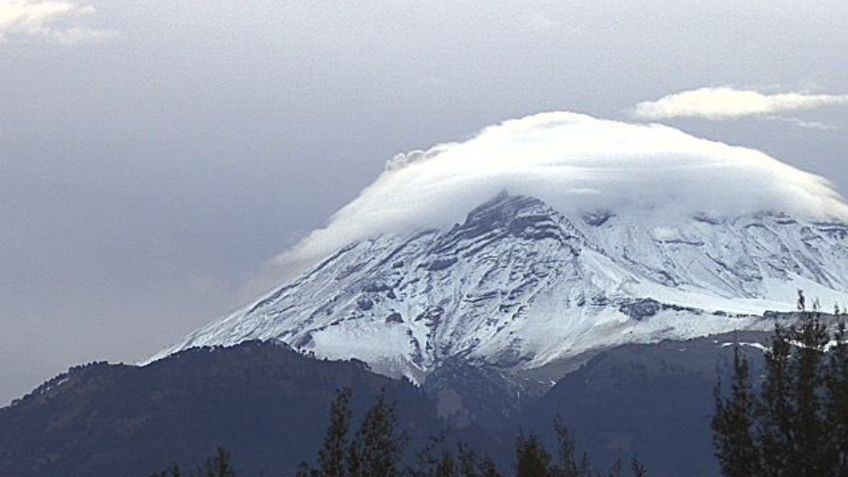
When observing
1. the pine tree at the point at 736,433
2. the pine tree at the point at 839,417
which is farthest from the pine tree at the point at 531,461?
the pine tree at the point at 839,417

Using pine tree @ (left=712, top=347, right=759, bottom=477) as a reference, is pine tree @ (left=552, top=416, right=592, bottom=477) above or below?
below

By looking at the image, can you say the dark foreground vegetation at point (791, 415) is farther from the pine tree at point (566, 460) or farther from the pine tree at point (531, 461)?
the pine tree at point (566, 460)

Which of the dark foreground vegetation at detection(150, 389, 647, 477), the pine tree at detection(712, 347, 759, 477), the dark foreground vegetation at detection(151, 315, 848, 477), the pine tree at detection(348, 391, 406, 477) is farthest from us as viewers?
the pine tree at detection(348, 391, 406, 477)

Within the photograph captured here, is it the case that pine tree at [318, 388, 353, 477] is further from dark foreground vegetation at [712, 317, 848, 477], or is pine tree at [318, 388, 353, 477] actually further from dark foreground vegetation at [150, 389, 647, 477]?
dark foreground vegetation at [712, 317, 848, 477]

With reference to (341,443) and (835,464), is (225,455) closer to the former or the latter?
(341,443)

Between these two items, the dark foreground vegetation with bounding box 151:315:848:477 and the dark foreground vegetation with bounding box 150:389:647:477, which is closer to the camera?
the dark foreground vegetation with bounding box 151:315:848:477

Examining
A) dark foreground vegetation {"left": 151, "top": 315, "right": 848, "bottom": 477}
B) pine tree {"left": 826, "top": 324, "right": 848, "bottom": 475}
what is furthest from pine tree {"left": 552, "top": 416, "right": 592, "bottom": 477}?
pine tree {"left": 826, "top": 324, "right": 848, "bottom": 475}

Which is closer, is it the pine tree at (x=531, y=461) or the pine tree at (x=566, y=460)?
the pine tree at (x=531, y=461)

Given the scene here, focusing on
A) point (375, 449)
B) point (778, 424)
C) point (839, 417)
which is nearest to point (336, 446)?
point (375, 449)

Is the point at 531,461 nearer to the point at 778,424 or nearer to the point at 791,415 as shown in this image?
the point at 778,424

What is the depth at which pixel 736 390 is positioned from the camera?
56.6 metres

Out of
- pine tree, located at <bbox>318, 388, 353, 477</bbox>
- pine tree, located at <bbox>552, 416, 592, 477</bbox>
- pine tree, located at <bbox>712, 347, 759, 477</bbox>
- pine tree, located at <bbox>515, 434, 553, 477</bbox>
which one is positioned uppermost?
pine tree, located at <bbox>318, 388, 353, 477</bbox>

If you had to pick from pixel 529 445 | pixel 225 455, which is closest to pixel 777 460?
pixel 529 445

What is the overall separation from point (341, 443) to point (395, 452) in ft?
6.40
